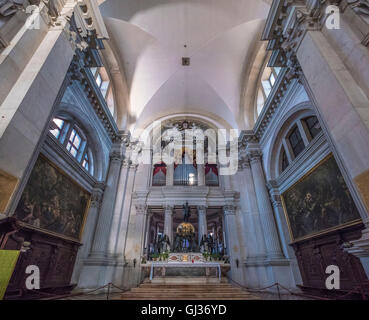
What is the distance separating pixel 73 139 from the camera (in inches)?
350

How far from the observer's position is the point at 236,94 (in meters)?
13.1

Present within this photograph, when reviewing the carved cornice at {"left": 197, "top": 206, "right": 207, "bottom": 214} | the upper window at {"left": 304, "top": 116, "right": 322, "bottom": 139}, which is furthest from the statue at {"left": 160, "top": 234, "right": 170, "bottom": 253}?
the upper window at {"left": 304, "top": 116, "right": 322, "bottom": 139}

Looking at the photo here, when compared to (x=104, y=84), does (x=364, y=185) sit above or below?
below

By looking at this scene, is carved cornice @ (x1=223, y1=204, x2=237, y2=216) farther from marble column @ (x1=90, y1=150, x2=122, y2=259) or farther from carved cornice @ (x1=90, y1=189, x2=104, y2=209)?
carved cornice @ (x1=90, y1=189, x2=104, y2=209)

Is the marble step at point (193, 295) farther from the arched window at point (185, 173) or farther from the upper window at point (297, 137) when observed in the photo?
the arched window at point (185, 173)

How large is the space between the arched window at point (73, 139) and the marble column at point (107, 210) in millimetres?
1189

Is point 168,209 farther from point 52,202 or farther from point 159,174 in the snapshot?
point 52,202

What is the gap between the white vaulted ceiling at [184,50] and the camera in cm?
988

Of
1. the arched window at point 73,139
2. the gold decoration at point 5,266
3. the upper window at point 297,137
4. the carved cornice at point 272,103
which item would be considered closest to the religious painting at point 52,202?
the arched window at point 73,139

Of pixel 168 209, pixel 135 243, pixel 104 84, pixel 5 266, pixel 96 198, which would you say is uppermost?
pixel 104 84

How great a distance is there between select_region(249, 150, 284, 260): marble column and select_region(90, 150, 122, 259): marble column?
773cm

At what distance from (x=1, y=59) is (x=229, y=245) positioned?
1169 centimetres

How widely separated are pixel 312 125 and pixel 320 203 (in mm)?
3050

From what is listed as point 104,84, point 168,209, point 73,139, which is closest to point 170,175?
point 168,209
